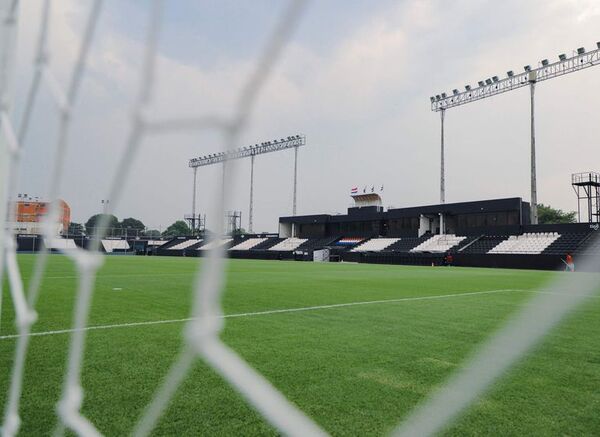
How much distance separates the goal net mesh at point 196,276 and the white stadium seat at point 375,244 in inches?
1091

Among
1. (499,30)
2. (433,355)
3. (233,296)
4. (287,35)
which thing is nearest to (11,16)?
(287,35)

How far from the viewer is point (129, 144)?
1.29m

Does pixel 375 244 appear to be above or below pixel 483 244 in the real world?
below

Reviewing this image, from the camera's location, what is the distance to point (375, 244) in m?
30.9

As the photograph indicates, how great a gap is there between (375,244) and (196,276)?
98.8 feet

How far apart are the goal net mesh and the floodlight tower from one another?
2403cm

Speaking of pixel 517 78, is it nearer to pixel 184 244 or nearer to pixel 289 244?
pixel 289 244

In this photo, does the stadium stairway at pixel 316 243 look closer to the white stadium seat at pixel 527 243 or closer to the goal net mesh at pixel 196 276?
the white stadium seat at pixel 527 243

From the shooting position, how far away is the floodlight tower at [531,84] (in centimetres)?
2217

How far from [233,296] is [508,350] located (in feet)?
20.1

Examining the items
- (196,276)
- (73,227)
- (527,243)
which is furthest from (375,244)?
(196,276)

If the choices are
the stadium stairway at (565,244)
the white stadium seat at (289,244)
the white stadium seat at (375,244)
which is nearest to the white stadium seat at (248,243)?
the white stadium seat at (289,244)

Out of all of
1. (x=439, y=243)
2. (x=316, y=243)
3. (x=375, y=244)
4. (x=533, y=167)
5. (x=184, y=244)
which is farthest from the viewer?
(x=184, y=244)

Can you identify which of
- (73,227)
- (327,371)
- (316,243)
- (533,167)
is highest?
(533,167)
